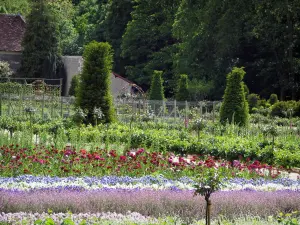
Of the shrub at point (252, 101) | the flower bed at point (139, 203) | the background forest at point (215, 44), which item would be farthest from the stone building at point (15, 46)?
the flower bed at point (139, 203)

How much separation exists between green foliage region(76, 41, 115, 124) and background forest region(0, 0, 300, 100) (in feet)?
49.5

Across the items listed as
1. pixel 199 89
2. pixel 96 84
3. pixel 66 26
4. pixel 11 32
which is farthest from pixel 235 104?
pixel 66 26

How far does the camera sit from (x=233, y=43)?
38.2 meters

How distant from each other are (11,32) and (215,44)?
16169 mm

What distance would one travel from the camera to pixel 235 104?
22.5m

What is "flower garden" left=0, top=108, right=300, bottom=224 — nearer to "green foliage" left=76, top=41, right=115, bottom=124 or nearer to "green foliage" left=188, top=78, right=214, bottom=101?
"green foliage" left=76, top=41, right=115, bottom=124

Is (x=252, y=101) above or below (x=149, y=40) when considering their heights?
below

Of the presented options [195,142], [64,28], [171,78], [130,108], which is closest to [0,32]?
[64,28]

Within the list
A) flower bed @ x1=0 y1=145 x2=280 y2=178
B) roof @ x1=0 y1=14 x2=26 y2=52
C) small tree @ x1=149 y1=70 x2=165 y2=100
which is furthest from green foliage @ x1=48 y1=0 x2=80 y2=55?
flower bed @ x1=0 y1=145 x2=280 y2=178

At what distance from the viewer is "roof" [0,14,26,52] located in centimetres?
4627

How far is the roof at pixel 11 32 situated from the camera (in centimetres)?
4627

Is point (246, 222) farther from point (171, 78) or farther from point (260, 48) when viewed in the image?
point (171, 78)

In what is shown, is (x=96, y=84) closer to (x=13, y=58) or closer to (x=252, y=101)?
(x=252, y=101)

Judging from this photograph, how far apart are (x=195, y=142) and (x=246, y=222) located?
836 cm
